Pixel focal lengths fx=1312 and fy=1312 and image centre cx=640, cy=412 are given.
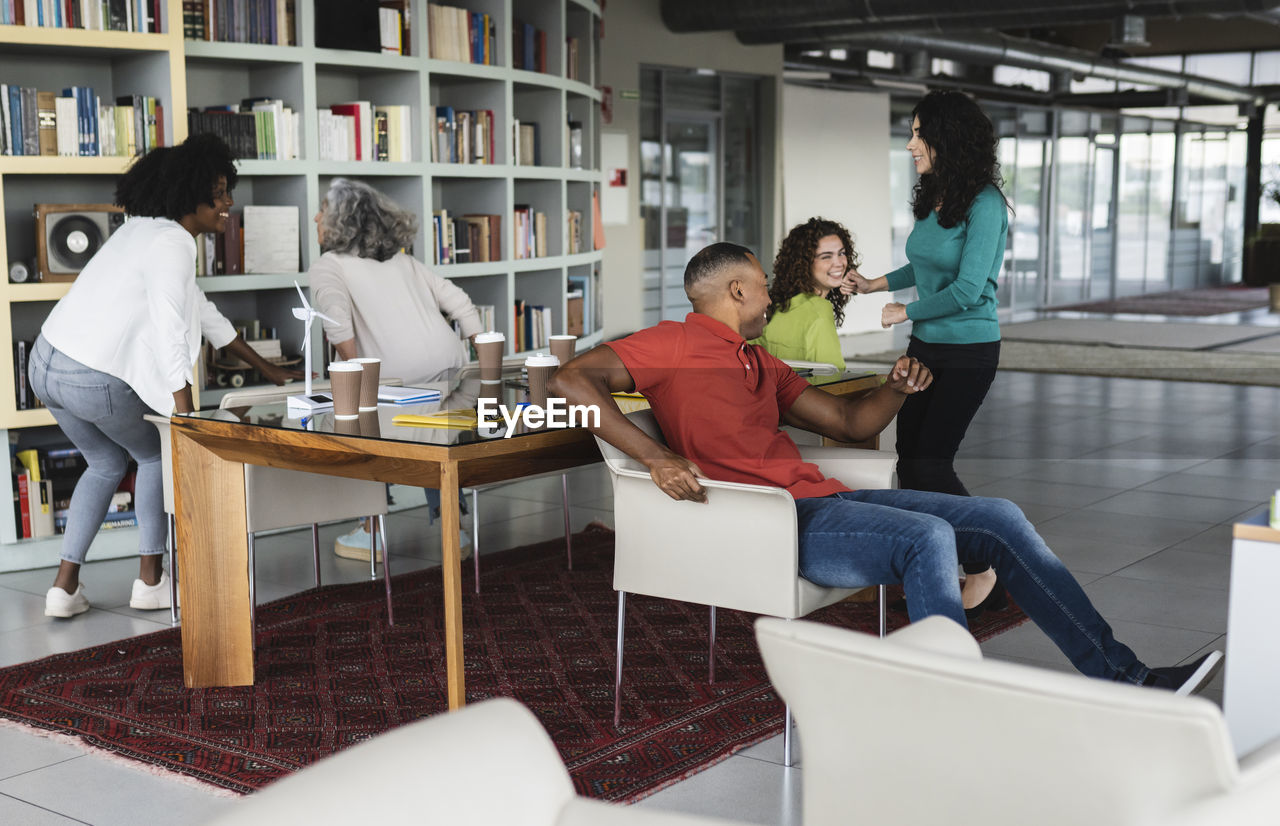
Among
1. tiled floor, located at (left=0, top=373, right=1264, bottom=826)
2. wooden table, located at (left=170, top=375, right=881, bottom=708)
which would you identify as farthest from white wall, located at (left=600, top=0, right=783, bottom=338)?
wooden table, located at (left=170, top=375, right=881, bottom=708)

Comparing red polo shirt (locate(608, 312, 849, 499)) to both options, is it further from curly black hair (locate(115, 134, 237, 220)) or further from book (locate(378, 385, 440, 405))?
curly black hair (locate(115, 134, 237, 220))

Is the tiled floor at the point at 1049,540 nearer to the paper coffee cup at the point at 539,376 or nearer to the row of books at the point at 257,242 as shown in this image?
the paper coffee cup at the point at 539,376

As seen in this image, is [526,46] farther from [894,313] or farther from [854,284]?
[894,313]

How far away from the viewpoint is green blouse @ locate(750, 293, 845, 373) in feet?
14.7

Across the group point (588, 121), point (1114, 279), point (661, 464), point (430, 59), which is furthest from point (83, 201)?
point (1114, 279)

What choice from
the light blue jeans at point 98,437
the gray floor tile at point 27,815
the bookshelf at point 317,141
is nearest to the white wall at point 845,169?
the bookshelf at point 317,141

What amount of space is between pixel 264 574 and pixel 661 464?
8.13 ft

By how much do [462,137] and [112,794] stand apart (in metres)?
4.10

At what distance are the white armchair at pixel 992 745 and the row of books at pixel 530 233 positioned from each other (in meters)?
5.29

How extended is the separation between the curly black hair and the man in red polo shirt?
1790 millimetres

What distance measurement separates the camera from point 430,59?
6199mm

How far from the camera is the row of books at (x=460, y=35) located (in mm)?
6258

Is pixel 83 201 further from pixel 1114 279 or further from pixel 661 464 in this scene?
pixel 1114 279

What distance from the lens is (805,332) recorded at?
14.9ft
